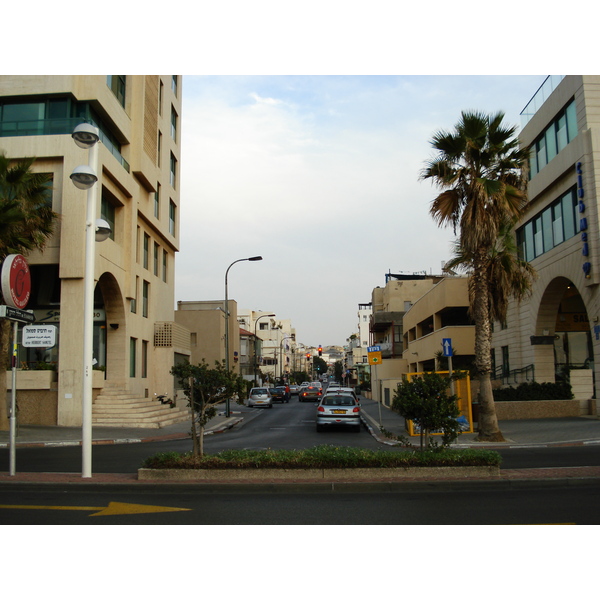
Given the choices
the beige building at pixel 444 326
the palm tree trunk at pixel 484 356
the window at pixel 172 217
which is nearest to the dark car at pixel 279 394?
the beige building at pixel 444 326

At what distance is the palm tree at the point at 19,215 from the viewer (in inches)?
800

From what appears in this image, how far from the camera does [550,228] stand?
26.5 metres

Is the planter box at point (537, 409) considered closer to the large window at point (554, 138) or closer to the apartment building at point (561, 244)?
the apartment building at point (561, 244)

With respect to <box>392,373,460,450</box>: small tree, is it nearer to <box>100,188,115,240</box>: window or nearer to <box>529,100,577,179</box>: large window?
<box>529,100,577,179</box>: large window

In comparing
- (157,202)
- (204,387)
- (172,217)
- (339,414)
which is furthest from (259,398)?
(204,387)

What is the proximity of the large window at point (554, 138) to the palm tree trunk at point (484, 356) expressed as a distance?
357 inches

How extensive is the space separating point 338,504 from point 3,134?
22878 millimetres

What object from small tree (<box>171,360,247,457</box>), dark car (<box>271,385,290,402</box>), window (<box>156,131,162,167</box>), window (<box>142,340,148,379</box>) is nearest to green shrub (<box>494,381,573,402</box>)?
small tree (<box>171,360,247,457</box>)

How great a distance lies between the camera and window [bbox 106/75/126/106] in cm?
2805

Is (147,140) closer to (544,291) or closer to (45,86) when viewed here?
(45,86)

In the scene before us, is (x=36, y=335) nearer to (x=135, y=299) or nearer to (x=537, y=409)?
(x=135, y=299)

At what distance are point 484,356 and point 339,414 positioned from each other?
7.05 metres

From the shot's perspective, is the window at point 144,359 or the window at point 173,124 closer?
the window at point 144,359

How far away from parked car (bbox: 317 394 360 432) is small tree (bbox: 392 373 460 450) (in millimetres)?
11435
